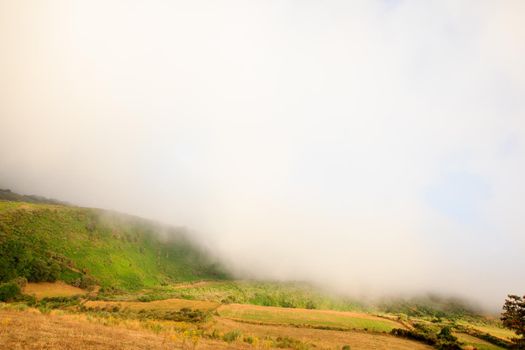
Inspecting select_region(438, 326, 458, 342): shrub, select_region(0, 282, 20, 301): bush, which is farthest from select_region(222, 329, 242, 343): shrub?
select_region(0, 282, 20, 301): bush

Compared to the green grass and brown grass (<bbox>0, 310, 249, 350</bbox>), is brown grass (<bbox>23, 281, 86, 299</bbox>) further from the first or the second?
the green grass

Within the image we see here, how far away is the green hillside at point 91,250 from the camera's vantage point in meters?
72.9

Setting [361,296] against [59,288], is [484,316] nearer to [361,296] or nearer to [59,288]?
[361,296]

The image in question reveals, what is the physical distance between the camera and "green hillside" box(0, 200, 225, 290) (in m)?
72.9

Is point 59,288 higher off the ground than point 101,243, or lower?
lower

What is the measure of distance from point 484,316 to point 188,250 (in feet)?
342

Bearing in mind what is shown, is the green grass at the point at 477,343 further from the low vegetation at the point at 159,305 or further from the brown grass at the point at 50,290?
the brown grass at the point at 50,290

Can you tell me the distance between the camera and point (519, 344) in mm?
32469

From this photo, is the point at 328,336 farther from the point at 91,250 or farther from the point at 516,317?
the point at 91,250

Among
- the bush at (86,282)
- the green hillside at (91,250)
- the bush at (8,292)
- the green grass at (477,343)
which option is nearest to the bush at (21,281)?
the green hillside at (91,250)

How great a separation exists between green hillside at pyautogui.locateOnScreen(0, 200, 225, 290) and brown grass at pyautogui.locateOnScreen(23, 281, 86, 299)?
6.15 feet

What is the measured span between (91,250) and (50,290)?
87.7 ft

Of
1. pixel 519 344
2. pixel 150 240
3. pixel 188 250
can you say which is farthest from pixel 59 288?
pixel 519 344

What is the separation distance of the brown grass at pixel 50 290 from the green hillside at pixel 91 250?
1.88 meters
